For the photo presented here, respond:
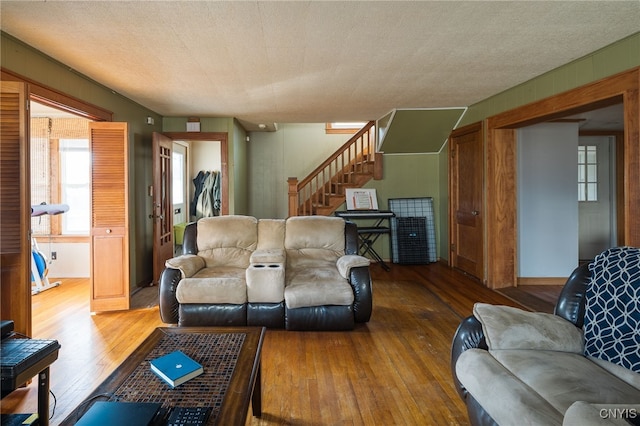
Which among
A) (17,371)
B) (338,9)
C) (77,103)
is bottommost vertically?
(17,371)

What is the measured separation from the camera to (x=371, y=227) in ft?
19.8

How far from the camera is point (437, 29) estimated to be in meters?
2.58

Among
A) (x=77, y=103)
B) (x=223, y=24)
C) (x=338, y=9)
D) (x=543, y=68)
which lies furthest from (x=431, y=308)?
(x=77, y=103)

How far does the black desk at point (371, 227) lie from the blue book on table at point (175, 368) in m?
4.36

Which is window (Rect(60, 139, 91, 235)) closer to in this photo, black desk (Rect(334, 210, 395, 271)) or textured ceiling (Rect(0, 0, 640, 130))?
textured ceiling (Rect(0, 0, 640, 130))

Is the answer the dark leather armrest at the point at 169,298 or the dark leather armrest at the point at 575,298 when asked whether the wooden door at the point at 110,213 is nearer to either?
the dark leather armrest at the point at 169,298

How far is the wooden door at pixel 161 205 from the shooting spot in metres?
4.77

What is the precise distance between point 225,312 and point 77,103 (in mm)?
2519

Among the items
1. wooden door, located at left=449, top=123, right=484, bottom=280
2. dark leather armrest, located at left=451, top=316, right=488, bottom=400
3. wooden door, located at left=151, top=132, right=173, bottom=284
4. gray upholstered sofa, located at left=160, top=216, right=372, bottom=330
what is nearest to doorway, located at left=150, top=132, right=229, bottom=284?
wooden door, located at left=151, top=132, right=173, bottom=284

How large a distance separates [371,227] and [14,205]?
473 centimetres

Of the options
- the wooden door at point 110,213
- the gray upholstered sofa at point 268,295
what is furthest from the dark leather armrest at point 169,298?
the wooden door at point 110,213

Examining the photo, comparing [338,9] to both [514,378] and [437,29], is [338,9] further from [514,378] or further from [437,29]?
[514,378]

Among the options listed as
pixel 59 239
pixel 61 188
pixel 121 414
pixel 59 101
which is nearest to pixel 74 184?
pixel 61 188

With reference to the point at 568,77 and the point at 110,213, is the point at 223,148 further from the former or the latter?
the point at 568,77
